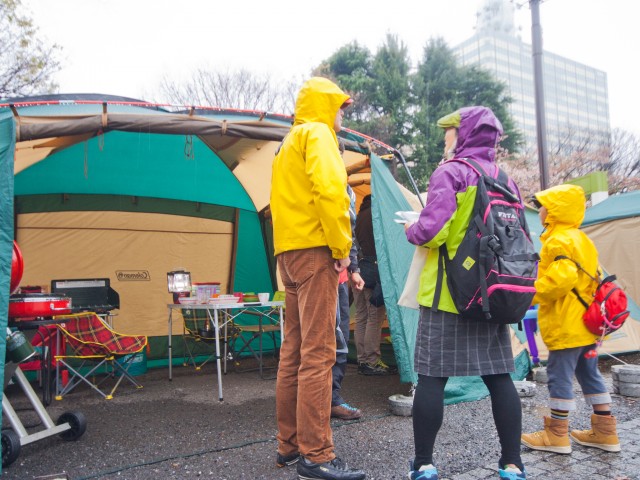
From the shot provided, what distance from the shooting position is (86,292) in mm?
5078

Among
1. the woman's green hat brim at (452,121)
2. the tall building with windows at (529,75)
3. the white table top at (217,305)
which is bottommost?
the white table top at (217,305)

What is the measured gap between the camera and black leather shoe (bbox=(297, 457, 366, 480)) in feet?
7.34

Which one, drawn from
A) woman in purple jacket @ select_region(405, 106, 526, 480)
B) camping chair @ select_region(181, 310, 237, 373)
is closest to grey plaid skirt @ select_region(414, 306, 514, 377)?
woman in purple jacket @ select_region(405, 106, 526, 480)

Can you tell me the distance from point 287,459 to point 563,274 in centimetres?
171

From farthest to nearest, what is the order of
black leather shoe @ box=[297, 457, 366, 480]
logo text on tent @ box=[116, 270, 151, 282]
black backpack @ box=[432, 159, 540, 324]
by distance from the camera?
logo text on tent @ box=[116, 270, 151, 282], black leather shoe @ box=[297, 457, 366, 480], black backpack @ box=[432, 159, 540, 324]

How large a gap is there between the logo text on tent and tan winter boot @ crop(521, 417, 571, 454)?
4692 millimetres

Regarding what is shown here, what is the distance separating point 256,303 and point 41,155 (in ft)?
7.77

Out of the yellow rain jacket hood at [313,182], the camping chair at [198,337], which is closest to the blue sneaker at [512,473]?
the yellow rain jacket hood at [313,182]

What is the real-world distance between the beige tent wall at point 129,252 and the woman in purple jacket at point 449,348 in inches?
182

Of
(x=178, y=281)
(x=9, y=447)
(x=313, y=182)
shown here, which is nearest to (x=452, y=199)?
(x=313, y=182)

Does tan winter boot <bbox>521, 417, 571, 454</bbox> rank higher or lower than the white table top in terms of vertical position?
lower

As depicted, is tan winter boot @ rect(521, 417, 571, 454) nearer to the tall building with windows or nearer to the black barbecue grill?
the black barbecue grill

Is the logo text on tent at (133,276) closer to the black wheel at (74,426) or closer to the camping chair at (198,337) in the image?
the camping chair at (198,337)

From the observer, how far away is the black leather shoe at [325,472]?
7.34 feet
